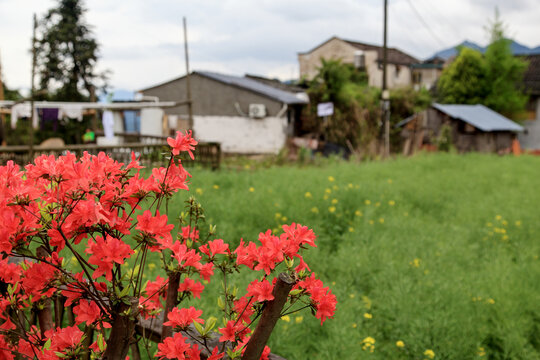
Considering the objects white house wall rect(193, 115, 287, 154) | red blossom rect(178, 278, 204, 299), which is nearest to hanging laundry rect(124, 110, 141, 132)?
white house wall rect(193, 115, 287, 154)

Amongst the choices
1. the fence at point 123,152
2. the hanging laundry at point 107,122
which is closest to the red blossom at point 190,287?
the fence at point 123,152

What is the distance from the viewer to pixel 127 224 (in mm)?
1420

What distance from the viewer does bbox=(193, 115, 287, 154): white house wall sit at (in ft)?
69.5

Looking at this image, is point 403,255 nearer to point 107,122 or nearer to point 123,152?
point 123,152

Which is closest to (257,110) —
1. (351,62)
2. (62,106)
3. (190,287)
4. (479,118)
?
(62,106)

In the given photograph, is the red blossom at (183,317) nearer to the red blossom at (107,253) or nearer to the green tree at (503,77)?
the red blossom at (107,253)

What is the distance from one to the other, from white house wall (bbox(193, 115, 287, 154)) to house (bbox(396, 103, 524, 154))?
20.3 feet

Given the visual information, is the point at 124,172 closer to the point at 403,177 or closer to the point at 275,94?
the point at 403,177

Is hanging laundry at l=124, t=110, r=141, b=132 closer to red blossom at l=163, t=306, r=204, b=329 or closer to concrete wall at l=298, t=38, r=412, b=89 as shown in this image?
concrete wall at l=298, t=38, r=412, b=89

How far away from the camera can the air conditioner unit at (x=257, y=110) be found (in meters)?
21.0

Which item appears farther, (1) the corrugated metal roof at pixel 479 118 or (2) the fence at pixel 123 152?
(1) the corrugated metal roof at pixel 479 118

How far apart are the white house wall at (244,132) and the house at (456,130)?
6.18m

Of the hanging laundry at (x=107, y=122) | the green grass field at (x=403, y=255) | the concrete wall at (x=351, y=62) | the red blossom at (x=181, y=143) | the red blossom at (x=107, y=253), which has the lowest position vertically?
the green grass field at (x=403, y=255)

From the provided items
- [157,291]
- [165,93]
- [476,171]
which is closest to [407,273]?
[157,291]
